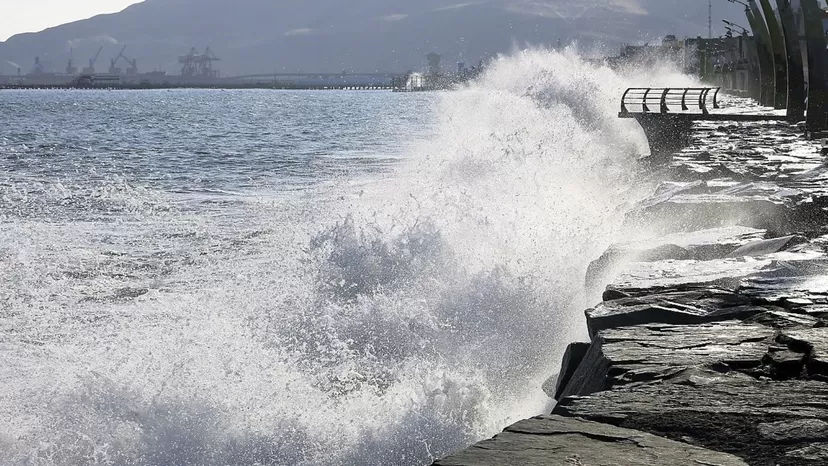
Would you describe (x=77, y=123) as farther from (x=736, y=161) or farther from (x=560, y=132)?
(x=736, y=161)

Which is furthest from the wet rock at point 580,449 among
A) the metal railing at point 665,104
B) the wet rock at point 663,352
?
the metal railing at point 665,104

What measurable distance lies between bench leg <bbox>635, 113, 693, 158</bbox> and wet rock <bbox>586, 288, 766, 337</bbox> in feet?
48.6

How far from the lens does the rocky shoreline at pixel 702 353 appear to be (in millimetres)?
3779

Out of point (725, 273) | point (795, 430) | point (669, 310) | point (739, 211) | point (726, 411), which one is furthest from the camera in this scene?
point (739, 211)

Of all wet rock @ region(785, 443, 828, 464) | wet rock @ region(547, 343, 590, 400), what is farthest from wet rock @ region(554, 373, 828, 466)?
wet rock @ region(547, 343, 590, 400)

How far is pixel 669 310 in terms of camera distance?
575cm

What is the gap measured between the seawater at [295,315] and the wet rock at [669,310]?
1.14 metres

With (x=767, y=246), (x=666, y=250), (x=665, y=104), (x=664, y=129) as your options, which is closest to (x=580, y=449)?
(x=666, y=250)

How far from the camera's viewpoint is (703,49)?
82250 millimetres

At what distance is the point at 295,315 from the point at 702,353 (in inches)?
203

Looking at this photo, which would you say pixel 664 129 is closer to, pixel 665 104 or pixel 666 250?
pixel 665 104

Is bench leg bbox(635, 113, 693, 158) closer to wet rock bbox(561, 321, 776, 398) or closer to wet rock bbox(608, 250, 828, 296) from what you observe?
wet rock bbox(608, 250, 828, 296)

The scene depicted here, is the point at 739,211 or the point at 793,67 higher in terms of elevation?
the point at 793,67

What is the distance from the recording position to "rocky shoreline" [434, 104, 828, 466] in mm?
3779
